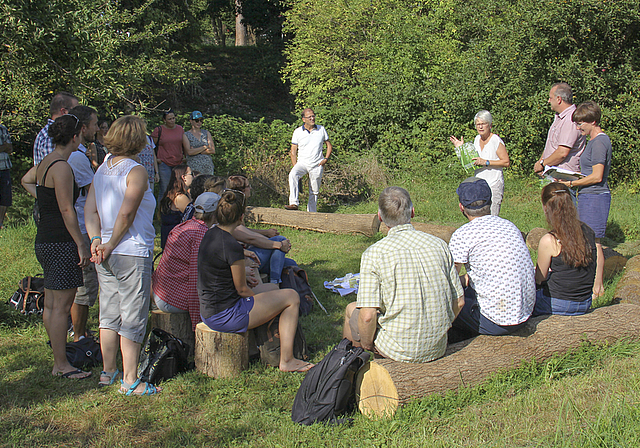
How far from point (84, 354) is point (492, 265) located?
341 centimetres

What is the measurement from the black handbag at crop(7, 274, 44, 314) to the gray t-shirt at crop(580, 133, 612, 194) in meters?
5.94

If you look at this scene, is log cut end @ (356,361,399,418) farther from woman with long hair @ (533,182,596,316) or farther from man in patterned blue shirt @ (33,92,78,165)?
man in patterned blue shirt @ (33,92,78,165)

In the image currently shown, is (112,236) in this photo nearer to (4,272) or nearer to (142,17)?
(4,272)

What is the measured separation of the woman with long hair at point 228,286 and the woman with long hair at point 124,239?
43 centimetres

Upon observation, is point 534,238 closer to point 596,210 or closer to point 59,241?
point 596,210

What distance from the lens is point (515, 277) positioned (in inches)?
146

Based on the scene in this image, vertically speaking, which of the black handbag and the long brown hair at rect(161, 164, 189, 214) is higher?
the long brown hair at rect(161, 164, 189, 214)

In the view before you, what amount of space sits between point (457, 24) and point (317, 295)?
1306cm

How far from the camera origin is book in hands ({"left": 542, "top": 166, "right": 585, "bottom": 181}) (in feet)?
19.5

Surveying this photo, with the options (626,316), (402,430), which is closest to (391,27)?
(626,316)

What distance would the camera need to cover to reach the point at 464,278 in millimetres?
4070

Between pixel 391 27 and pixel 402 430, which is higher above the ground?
pixel 391 27

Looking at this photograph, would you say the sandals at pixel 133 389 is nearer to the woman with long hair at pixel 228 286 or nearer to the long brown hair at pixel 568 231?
the woman with long hair at pixel 228 286

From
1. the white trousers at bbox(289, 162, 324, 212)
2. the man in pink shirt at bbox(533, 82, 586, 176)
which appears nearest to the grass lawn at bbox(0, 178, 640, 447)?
the man in pink shirt at bbox(533, 82, 586, 176)
